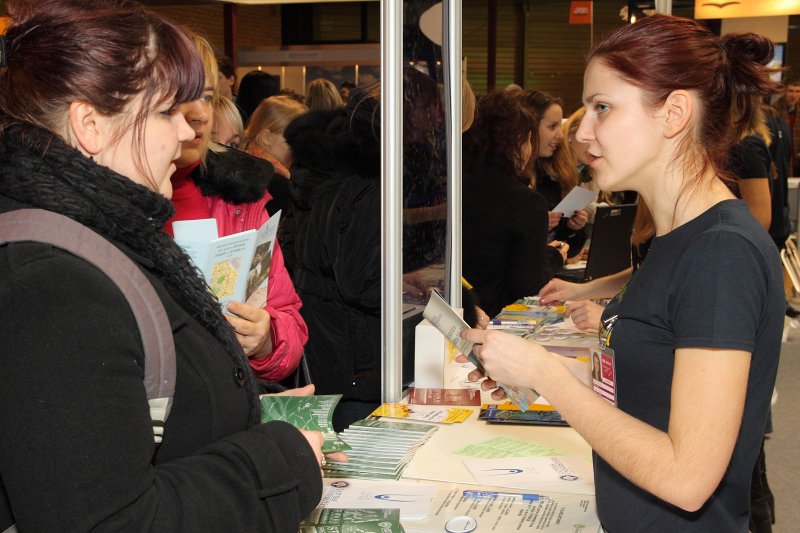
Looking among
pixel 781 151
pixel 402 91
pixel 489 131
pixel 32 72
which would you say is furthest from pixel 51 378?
pixel 781 151

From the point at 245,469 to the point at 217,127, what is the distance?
2880 millimetres

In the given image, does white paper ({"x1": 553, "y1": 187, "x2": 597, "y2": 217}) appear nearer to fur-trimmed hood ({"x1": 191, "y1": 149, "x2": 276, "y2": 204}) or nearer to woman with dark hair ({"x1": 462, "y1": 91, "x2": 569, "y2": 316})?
woman with dark hair ({"x1": 462, "y1": 91, "x2": 569, "y2": 316})

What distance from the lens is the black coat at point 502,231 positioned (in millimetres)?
3465

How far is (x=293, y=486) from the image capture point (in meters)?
1.07

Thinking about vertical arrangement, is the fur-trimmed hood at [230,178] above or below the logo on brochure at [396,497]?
above

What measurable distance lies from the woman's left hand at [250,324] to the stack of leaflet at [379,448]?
301 millimetres

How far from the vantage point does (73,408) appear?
85 cm

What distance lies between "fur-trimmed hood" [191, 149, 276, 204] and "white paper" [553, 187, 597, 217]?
104 inches

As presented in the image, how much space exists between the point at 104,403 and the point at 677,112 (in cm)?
97

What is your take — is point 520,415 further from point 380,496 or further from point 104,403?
point 104,403

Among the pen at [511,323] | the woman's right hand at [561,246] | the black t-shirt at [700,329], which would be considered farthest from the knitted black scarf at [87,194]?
the woman's right hand at [561,246]

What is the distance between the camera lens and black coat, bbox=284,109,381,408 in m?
2.45

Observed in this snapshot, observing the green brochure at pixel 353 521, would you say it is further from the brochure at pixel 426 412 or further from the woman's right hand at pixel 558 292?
the woman's right hand at pixel 558 292

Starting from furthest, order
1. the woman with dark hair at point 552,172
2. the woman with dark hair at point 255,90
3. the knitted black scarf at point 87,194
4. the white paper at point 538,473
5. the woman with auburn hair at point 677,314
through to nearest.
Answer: the woman with dark hair at point 255,90
the woman with dark hair at point 552,172
the white paper at point 538,473
the woman with auburn hair at point 677,314
the knitted black scarf at point 87,194
